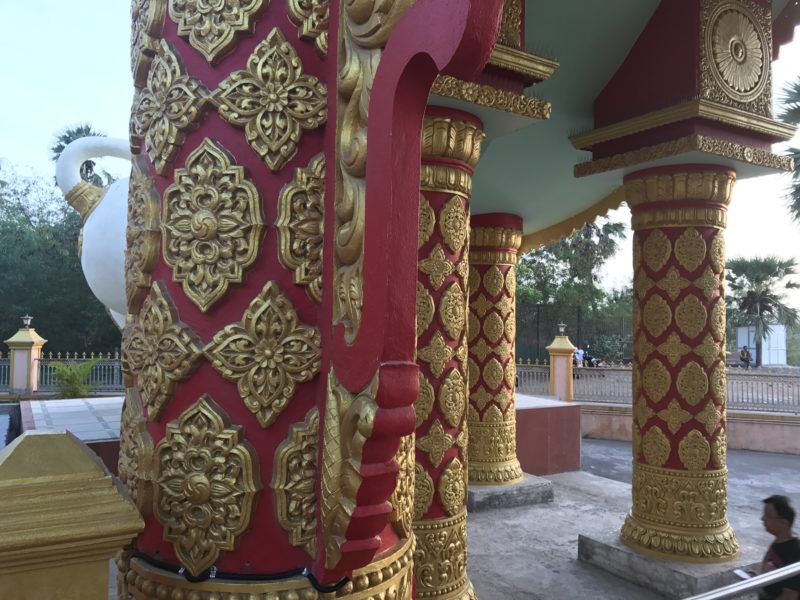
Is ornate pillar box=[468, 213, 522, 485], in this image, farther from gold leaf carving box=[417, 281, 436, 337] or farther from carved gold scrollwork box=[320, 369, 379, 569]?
carved gold scrollwork box=[320, 369, 379, 569]

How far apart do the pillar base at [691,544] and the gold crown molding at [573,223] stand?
2996 millimetres

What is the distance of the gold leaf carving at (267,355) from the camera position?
4.36 ft

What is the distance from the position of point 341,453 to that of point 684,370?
11.3 feet

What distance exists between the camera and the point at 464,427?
3.10 m

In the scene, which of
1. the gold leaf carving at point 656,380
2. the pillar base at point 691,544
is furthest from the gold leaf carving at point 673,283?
the pillar base at point 691,544

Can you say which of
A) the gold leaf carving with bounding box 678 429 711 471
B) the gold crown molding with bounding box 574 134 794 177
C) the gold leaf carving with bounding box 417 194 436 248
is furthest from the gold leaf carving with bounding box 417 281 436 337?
the gold leaf carving with bounding box 678 429 711 471

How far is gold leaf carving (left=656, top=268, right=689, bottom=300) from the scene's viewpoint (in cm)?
400

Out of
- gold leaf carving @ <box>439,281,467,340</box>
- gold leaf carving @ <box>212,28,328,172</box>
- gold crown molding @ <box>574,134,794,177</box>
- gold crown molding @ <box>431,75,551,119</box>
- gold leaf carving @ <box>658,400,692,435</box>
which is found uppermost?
gold crown molding @ <box>574,134,794,177</box>

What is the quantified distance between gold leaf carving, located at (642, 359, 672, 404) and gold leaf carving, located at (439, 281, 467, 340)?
185cm

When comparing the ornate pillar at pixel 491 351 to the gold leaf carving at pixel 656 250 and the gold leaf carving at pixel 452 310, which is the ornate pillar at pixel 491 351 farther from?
the gold leaf carving at pixel 452 310

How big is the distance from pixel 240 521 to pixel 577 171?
3764 mm

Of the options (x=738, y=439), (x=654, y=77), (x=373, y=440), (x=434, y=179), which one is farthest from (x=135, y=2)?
(x=738, y=439)

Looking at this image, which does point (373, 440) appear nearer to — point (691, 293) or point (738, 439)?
point (691, 293)

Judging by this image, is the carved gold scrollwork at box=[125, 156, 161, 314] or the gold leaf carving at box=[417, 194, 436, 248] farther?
the gold leaf carving at box=[417, 194, 436, 248]
